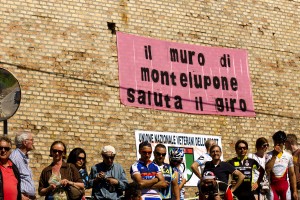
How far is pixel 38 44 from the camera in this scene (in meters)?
16.8

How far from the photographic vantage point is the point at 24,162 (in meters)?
11.5

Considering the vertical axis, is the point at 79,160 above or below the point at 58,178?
above

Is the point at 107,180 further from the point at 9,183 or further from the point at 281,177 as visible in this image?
the point at 281,177

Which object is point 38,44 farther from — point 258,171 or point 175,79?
point 258,171

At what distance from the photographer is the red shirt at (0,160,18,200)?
34.0 feet

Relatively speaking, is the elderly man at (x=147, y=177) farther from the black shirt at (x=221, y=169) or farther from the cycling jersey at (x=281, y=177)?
the cycling jersey at (x=281, y=177)

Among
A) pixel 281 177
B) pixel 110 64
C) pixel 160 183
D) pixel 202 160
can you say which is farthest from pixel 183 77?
pixel 160 183

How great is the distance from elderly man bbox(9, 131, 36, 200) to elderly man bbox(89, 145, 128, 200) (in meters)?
1.01

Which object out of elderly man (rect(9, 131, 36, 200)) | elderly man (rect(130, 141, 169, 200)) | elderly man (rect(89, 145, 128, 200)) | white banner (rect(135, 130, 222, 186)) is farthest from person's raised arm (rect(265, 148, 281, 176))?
elderly man (rect(9, 131, 36, 200))

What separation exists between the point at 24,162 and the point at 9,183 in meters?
1.12

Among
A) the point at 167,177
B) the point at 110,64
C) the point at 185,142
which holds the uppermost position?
the point at 110,64

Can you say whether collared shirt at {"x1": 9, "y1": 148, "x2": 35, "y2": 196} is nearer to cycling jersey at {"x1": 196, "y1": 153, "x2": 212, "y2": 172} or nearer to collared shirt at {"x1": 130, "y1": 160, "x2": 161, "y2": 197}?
collared shirt at {"x1": 130, "y1": 160, "x2": 161, "y2": 197}

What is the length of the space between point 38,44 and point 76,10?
1374 millimetres

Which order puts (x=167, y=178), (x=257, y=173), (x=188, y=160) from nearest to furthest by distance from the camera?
(x=167, y=178) → (x=257, y=173) → (x=188, y=160)
